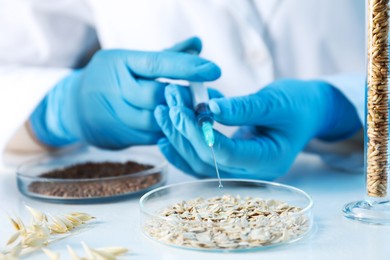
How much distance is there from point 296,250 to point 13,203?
1.63 ft

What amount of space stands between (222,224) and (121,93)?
0.45 meters

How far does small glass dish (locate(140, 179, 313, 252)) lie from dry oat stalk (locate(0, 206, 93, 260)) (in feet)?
0.33

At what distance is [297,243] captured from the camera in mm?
754

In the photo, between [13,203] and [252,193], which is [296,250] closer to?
[252,193]

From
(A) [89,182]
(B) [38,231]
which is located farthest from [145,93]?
(B) [38,231]

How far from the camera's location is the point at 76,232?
815 millimetres

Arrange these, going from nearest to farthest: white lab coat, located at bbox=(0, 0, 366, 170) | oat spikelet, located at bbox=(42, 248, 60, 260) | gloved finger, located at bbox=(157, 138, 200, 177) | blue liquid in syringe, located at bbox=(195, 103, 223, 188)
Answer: oat spikelet, located at bbox=(42, 248, 60, 260)
blue liquid in syringe, located at bbox=(195, 103, 223, 188)
gloved finger, located at bbox=(157, 138, 200, 177)
white lab coat, located at bbox=(0, 0, 366, 170)

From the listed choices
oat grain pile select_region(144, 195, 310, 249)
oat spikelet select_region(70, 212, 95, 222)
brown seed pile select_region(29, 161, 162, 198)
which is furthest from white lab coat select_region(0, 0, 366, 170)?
oat grain pile select_region(144, 195, 310, 249)

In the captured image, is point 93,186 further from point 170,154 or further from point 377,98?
point 377,98

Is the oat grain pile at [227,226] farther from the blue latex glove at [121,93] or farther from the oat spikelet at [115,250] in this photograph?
the blue latex glove at [121,93]

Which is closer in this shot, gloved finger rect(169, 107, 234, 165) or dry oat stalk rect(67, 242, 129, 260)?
dry oat stalk rect(67, 242, 129, 260)

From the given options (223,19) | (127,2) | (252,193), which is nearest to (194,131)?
(252,193)

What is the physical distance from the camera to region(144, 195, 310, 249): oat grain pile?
0.72 metres

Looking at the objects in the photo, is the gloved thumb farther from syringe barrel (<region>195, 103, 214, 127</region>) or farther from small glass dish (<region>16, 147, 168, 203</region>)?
small glass dish (<region>16, 147, 168, 203</region>)
